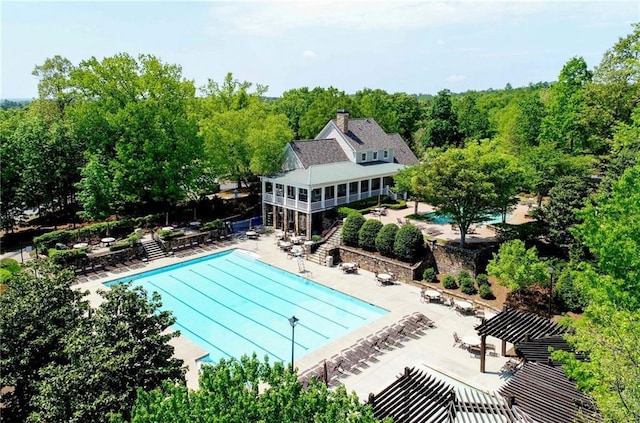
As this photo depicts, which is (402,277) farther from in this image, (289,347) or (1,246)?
(1,246)

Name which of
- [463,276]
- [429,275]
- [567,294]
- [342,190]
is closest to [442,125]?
[342,190]

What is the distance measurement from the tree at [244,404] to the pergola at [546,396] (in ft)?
22.9

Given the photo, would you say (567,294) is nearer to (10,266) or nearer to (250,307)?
(250,307)

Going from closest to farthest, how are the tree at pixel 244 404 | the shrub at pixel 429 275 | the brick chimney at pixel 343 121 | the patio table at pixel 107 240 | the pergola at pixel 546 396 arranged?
the tree at pixel 244 404
the pergola at pixel 546 396
the shrub at pixel 429 275
the patio table at pixel 107 240
the brick chimney at pixel 343 121

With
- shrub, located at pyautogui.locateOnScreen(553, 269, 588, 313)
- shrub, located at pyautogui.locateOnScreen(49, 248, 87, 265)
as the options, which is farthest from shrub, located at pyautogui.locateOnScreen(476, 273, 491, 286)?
shrub, located at pyautogui.locateOnScreen(49, 248, 87, 265)

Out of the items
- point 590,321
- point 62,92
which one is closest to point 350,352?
point 590,321

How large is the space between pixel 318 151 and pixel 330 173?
3791mm

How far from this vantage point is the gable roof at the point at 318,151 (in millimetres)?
35875

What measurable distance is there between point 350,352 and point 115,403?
385 inches

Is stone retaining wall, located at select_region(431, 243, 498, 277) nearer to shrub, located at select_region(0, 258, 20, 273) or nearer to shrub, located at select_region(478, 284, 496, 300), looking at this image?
shrub, located at select_region(478, 284, 496, 300)

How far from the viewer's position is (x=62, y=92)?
41562 mm

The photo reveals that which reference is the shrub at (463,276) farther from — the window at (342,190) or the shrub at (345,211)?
the window at (342,190)

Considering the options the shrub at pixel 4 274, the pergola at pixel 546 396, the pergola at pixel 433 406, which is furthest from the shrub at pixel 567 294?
the shrub at pixel 4 274

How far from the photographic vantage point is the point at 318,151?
3722cm
